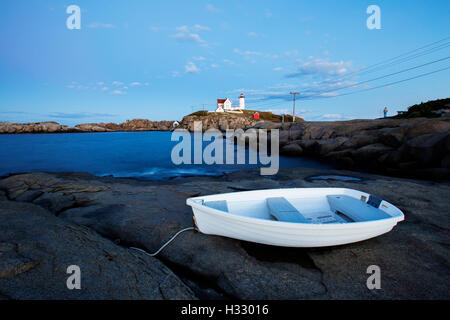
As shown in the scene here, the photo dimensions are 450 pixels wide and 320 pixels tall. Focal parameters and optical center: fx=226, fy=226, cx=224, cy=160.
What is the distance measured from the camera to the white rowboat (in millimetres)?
3898

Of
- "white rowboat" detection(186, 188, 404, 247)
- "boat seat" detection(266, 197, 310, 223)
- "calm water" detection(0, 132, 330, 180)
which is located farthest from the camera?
"calm water" detection(0, 132, 330, 180)

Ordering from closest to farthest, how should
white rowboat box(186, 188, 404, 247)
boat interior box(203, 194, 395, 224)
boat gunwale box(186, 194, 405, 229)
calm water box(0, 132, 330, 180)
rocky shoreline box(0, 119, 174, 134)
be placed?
boat gunwale box(186, 194, 405, 229), white rowboat box(186, 188, 404, 247), boat interior box(203, 194, 395, 224), calm water box(0, 132, 330, 180), rocky shoreline box(0, 119, 174, 134)

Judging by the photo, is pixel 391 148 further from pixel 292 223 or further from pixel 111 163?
pixel 111 163

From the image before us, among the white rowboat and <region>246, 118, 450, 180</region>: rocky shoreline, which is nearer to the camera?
the white rowboat

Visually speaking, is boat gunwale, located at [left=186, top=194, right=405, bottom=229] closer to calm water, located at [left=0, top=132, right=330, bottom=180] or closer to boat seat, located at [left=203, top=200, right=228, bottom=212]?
boat seat, located at [left=203, top=200, right=228, bottom=212]

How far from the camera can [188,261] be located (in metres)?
4.22

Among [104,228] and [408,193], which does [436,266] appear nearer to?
[408,193]

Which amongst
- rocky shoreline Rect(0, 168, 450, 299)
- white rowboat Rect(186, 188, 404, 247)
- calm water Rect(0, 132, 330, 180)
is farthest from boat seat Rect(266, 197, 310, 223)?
calm water Rect(0, 132, 330, 180)

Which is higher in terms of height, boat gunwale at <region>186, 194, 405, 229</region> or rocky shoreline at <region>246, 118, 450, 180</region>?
rocky shoreline at <region>246, 118, 450, 180</region>

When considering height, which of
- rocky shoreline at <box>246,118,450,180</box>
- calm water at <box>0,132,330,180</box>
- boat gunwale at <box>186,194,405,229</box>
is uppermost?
rocky shoreline at <box>246,118,450,180</box>

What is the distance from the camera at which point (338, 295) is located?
3352 mm
